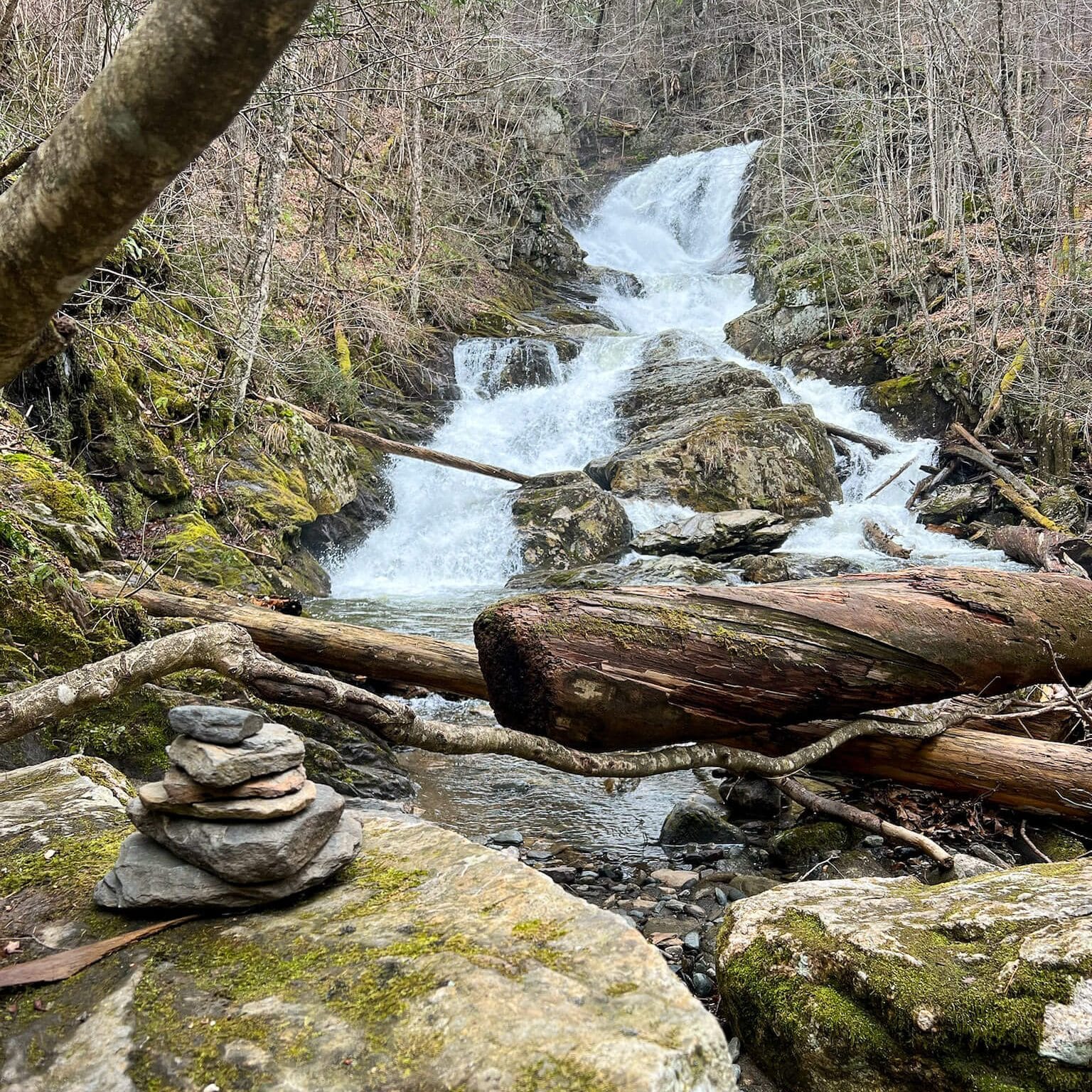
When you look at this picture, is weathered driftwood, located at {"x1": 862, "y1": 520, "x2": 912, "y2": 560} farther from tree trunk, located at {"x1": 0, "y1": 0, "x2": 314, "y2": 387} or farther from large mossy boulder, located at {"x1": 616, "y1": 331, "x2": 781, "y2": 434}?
tree trunk, located at {"x1": 0, "y1": 0, "x2": 314, "y2": 387}

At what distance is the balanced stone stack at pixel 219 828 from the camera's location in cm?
196

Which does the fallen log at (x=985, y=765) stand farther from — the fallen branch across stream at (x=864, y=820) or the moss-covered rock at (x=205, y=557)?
the moss-covered rock at (x=205, y=557)

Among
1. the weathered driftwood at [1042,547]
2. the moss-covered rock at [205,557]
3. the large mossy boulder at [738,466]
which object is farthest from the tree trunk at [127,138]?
the large mossy boulder at [738,466]

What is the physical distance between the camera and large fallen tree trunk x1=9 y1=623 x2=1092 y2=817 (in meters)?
2.37

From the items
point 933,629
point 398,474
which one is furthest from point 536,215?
point 933,629

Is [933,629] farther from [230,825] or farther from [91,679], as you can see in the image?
[91,679]

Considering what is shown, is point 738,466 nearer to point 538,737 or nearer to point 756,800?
point 756,800

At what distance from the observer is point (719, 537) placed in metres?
13.0

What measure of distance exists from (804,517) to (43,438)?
501 inches

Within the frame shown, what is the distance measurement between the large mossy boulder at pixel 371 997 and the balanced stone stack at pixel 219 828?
74 millimetres

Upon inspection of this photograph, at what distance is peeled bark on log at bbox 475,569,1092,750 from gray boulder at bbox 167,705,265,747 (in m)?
1.50

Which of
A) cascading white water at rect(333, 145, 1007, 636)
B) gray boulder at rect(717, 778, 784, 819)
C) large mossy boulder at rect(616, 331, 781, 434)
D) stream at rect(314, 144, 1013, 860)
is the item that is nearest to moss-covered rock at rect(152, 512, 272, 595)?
stream at rect(314, 144, 1013, 860)

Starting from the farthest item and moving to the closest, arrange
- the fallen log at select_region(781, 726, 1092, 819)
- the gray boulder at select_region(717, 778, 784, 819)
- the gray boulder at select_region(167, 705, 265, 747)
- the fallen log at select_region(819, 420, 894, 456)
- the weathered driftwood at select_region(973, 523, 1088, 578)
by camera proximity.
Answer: the fallen log at select_region(819, 420, 894, 456) < the weathered driftwood at select_region(973, 523, 1088, 578) < the gray boulder at select_region(717, 778, 784, 819) < the fallen log at select_region(781, 726, 1092, 819) < the gray boulder at select_region(167, 705, 265, 747)

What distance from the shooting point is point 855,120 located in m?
21.8
